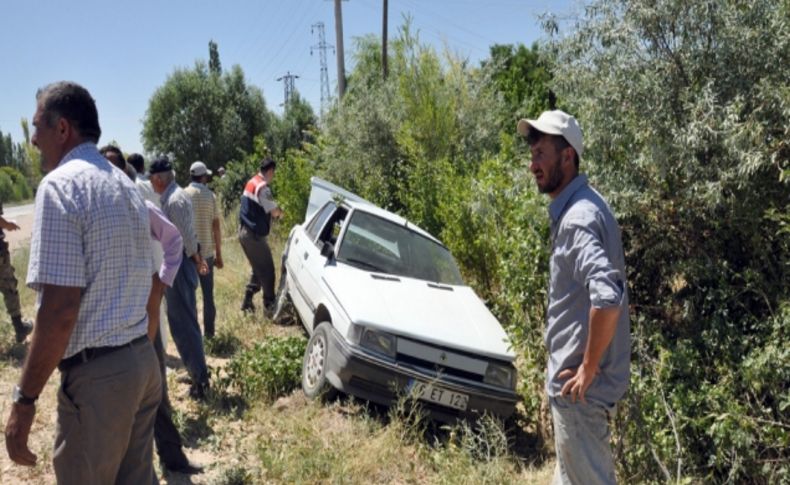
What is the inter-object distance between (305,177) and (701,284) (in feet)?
37.8

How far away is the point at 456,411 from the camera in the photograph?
16.2 ft

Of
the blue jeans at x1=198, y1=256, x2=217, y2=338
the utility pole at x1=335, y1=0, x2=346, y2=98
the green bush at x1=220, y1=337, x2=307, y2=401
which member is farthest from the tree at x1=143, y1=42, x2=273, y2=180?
the green bush at x1=220, y1=337, x2=307, y2=401

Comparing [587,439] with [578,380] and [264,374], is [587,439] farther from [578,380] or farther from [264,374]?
[264,374]

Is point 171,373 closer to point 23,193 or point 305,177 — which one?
point 305,177

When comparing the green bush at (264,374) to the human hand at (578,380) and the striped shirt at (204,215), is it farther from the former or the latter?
the human hand at (578,380)

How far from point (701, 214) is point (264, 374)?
3.69 meters

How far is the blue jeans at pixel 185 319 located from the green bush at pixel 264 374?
1.43 ft

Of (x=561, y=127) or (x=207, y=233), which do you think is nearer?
(x=561, y=127)

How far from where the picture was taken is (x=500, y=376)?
16.4ft

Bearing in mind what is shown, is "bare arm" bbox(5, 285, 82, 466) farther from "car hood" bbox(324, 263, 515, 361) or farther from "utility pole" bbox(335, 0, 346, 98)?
"utility pole" bbox(335, 0, 346, 98)

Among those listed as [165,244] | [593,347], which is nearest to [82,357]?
[165,244]

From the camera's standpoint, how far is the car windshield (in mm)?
6199

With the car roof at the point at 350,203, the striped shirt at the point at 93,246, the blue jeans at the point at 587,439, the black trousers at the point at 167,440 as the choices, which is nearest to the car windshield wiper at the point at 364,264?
the car roof at the point at 350,203

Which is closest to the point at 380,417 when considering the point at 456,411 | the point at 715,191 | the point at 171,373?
the point at 456,411
